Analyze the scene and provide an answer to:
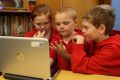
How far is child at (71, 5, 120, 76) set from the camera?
1.45m

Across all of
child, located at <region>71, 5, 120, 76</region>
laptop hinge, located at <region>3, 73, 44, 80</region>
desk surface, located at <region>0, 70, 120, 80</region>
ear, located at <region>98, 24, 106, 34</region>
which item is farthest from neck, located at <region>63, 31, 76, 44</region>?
laptop hinge, located at <region>3, 73, 44, 80</region>

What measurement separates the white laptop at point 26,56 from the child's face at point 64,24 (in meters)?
0.59

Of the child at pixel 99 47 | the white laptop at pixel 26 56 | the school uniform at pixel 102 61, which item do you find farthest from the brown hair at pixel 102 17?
the white laptop at pixel 26 56

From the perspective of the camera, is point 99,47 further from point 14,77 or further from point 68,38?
point 14,77

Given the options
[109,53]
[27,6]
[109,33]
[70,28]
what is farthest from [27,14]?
[109,53]

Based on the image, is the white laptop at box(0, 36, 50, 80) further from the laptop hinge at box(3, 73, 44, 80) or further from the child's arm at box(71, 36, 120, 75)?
the child's arm at box(71, 36, 120, 75)

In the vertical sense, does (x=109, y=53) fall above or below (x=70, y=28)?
below

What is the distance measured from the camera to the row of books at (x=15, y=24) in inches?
103

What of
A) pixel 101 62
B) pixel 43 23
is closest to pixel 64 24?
pixel 43 23

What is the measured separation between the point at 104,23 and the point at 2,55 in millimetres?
690

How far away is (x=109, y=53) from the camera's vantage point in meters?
1.44

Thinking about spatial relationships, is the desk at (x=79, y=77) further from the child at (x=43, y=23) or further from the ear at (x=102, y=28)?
the child at (x=43, y=23)

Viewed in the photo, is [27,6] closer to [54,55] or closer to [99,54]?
[54,55]

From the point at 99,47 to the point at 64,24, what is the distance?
1.32 feet
